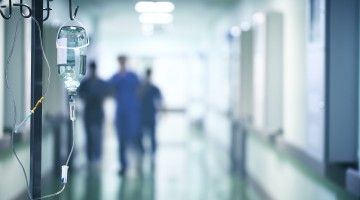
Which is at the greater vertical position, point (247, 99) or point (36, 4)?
point (36, 4)

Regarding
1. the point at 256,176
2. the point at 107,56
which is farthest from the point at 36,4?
the point at 107,56

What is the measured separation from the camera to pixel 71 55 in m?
2.80

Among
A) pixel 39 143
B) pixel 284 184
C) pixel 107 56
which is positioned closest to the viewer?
pixel 39 143

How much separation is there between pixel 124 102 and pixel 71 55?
4.34m

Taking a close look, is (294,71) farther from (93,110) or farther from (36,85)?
(36,85)

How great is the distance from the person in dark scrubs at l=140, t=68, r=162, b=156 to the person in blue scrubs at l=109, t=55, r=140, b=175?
1293mm

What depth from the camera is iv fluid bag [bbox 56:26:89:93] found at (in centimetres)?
279

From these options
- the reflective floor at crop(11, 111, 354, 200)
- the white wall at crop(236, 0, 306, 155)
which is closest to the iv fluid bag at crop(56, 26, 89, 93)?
the reflective floor at crop(11, 111, 354, 200)

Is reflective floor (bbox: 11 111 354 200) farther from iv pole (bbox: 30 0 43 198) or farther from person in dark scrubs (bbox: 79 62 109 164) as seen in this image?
iv pole (bbox: 30 0 43 198)

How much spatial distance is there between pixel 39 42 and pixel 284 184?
3397 millimetres

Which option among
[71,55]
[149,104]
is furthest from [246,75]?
[71,55]

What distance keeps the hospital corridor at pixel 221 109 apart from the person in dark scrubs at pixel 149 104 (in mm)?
17

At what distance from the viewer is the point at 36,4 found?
274 centimetres

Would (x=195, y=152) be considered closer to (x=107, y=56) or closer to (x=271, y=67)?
(x=271, y=67)
